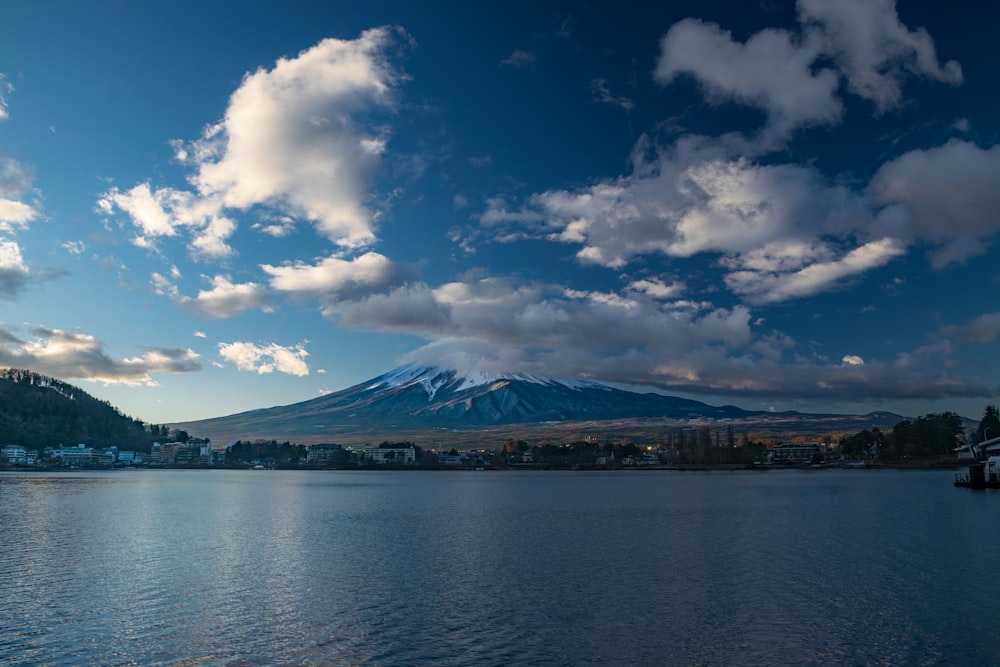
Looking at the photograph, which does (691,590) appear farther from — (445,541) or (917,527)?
(917,527)

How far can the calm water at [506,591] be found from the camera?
19.9 meters

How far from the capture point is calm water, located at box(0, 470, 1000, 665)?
19.9m

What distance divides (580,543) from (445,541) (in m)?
8.38

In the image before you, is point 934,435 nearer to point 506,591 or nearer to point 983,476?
point 983,476

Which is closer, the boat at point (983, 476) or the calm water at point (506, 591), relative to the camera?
the calm water at point (506, 591)

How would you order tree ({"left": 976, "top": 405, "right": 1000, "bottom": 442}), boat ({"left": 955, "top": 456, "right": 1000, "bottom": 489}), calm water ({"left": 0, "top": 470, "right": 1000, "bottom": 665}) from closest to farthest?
calm water ({"left": 0, "top": 470, "right": 1000, "bottom": 665}) < boat ({"left": 955, "top": 456, "right": 1000, "bottom": 489}) < tree ({"left": 976, "top": 405, "right": 1000, "bottom": 442})

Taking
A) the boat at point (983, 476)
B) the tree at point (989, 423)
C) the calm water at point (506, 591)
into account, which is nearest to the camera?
the calm water at point (506, 591)

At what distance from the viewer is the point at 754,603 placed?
25.1m

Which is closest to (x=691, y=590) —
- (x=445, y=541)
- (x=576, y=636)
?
(x=576, y=636)

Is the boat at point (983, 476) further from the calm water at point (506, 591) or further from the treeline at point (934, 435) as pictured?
the treeline at point (934, 435)

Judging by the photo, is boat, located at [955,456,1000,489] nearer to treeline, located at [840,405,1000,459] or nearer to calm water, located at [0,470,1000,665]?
calm water, located at [0,470,1000,665]

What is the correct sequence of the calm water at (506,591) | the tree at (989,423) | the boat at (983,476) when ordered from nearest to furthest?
the calm water at (506,591), the boat at (983,476), the tree at (989,423)

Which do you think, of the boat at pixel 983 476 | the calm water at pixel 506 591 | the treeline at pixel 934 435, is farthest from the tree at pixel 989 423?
the calm water at pixel 506 591

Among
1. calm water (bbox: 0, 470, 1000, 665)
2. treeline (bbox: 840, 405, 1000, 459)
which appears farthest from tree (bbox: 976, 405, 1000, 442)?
calm water (bbox: 0, 470, 1000, 665)
